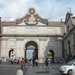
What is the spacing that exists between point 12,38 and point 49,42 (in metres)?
11.2

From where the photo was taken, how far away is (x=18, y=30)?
5819 centimetres

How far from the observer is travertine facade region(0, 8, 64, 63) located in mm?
57688

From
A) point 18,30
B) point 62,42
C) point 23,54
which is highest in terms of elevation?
point 18,30

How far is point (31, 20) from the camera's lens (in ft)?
191

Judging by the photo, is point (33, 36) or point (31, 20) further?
point (31, 20)

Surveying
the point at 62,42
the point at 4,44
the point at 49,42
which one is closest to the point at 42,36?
the point at 49,42

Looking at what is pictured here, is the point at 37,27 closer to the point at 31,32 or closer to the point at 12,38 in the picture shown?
the point at 31,32

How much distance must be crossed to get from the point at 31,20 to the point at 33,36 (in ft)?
16.1

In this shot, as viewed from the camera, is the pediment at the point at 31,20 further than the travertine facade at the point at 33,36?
Yes

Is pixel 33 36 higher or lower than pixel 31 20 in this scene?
lower

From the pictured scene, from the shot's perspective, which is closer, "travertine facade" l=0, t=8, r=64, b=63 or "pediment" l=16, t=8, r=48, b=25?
"travertine facade" l=0, t=8, r=64, b=63

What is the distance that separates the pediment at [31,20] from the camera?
190 ft

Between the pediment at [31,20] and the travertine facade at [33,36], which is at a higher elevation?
the pediment at [31,20]

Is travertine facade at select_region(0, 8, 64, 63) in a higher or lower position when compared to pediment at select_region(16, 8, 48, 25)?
lower
